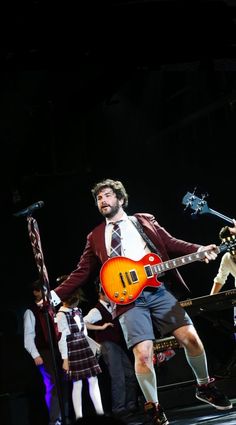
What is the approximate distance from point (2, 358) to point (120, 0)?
4.91 meters

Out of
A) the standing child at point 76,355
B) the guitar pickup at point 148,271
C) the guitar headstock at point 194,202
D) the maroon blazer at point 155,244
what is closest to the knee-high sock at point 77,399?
the standing child at point 76,355

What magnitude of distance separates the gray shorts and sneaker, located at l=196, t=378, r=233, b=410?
0.57 metres

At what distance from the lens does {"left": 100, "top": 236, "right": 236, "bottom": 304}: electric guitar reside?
538 cm

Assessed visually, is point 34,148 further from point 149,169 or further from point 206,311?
point 206,311

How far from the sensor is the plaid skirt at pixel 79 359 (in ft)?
25.7

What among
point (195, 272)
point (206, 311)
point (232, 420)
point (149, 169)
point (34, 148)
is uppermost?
point (34, 148)

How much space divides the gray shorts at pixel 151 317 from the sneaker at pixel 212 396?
22.5 inches

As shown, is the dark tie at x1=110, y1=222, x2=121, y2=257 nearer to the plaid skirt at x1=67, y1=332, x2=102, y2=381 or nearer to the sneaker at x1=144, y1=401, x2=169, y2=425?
the sneaker at x1=144, y1=401, x2=169, y2=425

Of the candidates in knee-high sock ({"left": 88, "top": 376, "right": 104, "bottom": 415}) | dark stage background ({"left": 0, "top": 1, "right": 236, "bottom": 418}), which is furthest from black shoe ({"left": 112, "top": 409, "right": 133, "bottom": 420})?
dark stage background ({"left": 0, "top": 1, "right": 236, "bottom": 418})

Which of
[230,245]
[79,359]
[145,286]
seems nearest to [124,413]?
[79,359]

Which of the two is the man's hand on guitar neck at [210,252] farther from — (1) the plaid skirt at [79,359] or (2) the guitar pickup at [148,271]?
(1) the plaid skirt at [79,359]

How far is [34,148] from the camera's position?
10.1 m

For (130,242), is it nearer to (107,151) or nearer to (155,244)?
(155,244)

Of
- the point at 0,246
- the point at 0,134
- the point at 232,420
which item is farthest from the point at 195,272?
the point at 232,420
